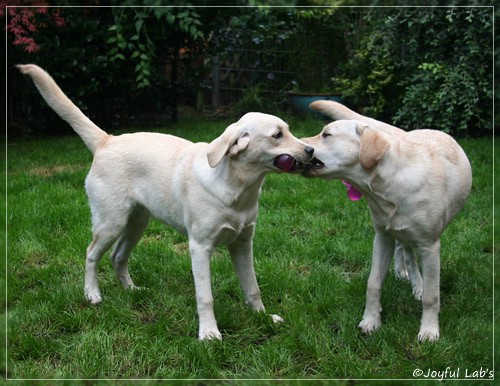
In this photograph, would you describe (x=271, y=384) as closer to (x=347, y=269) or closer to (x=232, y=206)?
(x=232, y=206)

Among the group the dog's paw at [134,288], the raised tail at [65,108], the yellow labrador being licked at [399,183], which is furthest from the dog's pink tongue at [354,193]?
the raised tail at [65,108]

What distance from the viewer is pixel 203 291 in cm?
318

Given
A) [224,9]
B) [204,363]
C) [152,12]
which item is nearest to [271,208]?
[204,363]

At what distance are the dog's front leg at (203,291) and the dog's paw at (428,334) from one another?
1.06m

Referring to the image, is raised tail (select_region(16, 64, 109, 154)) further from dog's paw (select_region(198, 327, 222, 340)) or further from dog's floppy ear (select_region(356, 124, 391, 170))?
dog's floppy ear (select_region(356, 124, 391, 170))

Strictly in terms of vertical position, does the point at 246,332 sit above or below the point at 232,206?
below

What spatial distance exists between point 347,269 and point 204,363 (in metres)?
1.59

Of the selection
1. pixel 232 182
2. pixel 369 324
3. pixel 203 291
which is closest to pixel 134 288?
pixel 203 291

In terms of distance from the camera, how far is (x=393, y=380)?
8.91ft

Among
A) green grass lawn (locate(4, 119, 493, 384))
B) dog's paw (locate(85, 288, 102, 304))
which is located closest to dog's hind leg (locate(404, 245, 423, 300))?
green grass lawn (locate(4, 119, 493, 384))

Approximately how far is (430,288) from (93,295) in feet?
6.58

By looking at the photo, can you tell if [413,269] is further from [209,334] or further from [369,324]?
[209,334]

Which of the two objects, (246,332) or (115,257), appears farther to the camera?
(115,257)

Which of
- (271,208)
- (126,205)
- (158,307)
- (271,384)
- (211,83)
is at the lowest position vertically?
(211,83)
